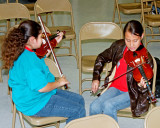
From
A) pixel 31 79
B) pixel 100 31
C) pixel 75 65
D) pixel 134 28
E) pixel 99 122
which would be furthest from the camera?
pixel 75 65

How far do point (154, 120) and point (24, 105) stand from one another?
0.91 metres

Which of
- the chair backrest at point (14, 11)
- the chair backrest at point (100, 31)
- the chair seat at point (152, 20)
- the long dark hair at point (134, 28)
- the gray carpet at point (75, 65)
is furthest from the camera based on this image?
the chair seat at point (152, 20)

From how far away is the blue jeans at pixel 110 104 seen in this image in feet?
7.30

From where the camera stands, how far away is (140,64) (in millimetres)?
2141

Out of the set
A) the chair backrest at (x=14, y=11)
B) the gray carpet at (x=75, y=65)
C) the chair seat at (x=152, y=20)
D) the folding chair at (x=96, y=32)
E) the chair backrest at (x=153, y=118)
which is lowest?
the gray carpet at (x=75, y=65)

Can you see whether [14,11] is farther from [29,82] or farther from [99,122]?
[99,122]

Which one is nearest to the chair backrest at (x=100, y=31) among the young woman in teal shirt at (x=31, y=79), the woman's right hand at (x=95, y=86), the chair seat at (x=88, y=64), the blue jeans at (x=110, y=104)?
the chair seat at (x=88, y=64)

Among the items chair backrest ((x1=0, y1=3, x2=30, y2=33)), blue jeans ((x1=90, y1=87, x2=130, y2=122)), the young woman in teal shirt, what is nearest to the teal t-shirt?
the young woman in teal shirt

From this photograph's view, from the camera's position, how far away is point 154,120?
1.69 metres

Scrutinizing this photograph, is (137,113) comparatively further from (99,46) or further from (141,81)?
(99,46)

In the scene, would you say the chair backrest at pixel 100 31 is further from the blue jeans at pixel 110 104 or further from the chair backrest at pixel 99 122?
the chair backrest at pixel 99 122

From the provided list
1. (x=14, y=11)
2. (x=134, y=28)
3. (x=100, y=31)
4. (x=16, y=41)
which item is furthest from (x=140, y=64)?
(x=14, y=11)

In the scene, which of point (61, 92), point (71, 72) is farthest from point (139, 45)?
point (71, 72)

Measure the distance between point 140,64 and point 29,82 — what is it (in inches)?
29.3
